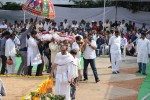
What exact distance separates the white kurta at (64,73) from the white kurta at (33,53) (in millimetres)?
4620

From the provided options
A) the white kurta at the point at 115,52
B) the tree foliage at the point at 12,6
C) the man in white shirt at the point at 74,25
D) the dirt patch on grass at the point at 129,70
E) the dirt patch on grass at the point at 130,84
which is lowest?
the dirt patch on grass at the point at 129,70

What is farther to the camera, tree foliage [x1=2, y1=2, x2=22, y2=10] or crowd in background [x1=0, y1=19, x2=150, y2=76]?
tree foliage [x1=2, y1=2, x2=22, y2=10]

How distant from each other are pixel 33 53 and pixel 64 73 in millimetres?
4867

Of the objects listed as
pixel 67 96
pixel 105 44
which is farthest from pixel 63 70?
pixel 105 44

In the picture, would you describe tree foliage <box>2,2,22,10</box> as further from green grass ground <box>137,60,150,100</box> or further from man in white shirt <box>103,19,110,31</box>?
green grass ground <box>137,60,150,100</box>

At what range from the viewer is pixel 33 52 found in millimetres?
15492

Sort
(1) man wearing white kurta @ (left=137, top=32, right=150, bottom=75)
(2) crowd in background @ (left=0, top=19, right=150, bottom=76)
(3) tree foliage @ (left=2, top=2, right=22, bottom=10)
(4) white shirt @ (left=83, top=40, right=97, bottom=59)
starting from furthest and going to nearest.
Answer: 1. (3) tree foliage @ (left=2, top=2, right=22, bottom=10)
2. (2) crowd in background @ (left=0, top=19, right=150, bottom=76)
3. (1) man wearing white kurta @ (left=137, top=32, right=150, bottom=75)
4. (4) white shirt @ (left=83, top=40, right=97, bottom=59)

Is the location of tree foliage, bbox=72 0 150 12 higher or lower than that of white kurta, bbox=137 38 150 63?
higher

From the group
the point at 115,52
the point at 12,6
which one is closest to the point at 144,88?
the point at 115,52

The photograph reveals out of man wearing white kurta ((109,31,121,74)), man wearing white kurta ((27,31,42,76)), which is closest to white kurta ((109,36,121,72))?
man wearing white kurta ((109,31,121,74))

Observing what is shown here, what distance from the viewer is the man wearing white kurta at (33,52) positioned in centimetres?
1532

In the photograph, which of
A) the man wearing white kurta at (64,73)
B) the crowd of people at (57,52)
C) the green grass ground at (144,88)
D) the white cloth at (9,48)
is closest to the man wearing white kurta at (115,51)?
the crowd of people at (57,52)

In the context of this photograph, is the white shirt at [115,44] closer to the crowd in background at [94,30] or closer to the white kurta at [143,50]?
the white kurta at [143,50]

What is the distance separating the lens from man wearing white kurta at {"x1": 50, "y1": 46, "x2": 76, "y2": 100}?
10.8 meters
